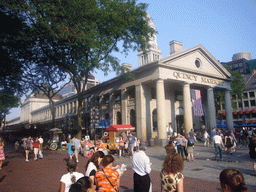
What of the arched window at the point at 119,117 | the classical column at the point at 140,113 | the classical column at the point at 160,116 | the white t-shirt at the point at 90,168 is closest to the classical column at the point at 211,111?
the classical column at the point at 160,116

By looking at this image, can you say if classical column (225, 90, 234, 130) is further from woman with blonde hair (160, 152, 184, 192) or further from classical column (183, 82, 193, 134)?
woman with blonde hair (160, 152, 184, 192)

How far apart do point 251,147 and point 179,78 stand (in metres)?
19.2

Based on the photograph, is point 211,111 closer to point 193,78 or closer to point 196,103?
point 196,103

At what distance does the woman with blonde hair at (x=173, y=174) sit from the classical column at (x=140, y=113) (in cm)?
2378

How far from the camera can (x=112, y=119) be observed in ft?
114

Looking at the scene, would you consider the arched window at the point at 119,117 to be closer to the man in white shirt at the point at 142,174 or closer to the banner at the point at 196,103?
the banner at the point at 196,103

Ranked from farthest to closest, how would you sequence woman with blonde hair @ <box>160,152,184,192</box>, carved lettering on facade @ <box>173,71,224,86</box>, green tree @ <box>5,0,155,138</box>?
carved lettering on facade @ <box>173,71,224,86</box> < green tree @ <box>5,0,155,138</box> < woman with blonde hair @ <box>160,152,184,192</box>

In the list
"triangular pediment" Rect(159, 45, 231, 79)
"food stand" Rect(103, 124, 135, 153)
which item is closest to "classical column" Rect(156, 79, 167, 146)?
"triangular pediment" Rect(159, 45, 231, 79)

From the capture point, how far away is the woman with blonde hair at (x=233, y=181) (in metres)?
2.47

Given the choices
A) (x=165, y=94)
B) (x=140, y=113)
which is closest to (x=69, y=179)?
(x=140, y=113)

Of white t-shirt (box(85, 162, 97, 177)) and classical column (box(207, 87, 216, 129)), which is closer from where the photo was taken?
white t-shirt (box(85, 162, 97, 177))

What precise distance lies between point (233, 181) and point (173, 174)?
140 cm

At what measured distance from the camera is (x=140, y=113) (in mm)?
28000

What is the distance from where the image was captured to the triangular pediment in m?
27.3
